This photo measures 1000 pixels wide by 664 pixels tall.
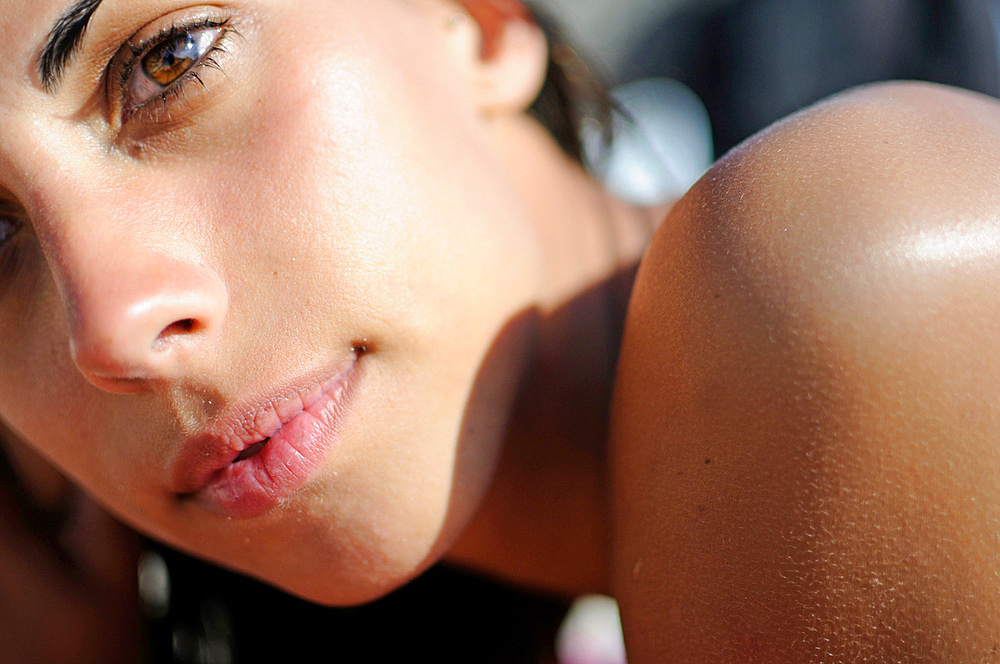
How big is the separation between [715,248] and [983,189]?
0.15 m

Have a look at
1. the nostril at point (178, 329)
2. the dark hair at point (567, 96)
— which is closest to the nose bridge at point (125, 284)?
the nostril at point (178, 329)

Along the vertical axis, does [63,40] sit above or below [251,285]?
above

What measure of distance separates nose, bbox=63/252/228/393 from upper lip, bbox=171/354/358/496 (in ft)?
0.16

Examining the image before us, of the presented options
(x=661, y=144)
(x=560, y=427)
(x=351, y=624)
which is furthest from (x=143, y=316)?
(x=661, y=144)

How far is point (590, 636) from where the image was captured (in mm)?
1104

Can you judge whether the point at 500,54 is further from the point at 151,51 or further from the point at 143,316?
the point at 143,316

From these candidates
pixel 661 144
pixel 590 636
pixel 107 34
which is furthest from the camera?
pixel 661 144

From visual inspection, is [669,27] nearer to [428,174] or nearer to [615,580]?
[428,174]

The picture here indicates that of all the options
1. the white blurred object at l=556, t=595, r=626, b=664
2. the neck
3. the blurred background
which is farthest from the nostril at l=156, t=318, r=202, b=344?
the blurred background

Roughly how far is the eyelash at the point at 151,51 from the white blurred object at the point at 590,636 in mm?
811

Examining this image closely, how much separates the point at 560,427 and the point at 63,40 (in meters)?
0.52

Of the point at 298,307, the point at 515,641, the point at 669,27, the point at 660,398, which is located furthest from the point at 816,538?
the point at 669,27

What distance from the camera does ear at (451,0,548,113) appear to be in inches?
29.7

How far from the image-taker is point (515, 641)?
100 cm
